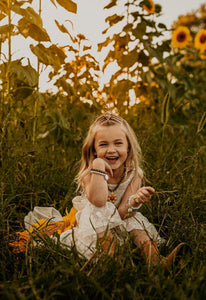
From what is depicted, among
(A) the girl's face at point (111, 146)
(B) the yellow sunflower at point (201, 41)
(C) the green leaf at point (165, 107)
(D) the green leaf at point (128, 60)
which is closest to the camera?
(A) the girl's face at point (111, 146)

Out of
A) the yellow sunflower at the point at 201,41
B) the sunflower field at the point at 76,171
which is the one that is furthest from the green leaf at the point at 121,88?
the yellow sunflower at the point at 201,41

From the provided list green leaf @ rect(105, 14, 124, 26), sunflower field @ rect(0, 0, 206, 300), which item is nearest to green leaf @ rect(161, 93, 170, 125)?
sunflower field @ rect(0, 0, 206, 300)

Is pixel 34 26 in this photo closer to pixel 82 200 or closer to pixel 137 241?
pixel 82 200

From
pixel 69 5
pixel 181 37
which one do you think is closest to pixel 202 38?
pixel 181 37

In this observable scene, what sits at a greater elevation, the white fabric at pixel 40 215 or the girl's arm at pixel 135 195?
the girl's arm at pixel 135 195

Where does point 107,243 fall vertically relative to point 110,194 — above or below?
below

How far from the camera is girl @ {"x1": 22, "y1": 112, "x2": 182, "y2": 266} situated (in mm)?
1528

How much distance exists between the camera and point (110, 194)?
70.7 inches

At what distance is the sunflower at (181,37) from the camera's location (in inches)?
147

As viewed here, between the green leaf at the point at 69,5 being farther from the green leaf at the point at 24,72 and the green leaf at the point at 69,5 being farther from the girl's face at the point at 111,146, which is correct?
the girl's face at the point at 111,146

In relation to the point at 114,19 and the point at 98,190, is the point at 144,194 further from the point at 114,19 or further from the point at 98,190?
the point at 114,19

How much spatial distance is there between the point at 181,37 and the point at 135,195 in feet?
9.06

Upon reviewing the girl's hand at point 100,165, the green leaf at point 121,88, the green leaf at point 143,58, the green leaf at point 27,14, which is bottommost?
the girl's hand at point 100,165

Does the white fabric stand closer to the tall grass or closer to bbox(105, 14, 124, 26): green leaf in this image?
the tall grass
